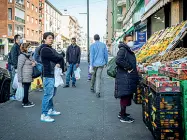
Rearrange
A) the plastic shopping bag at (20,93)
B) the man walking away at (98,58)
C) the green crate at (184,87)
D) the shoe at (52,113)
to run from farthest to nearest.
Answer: the man walking away at (98,58) → the plastic shopping bag at (20,93) → the shoe at (52,113) → the green crate at (184,87)

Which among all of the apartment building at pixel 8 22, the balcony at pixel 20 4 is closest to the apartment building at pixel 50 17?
the balcony at pixel 20 4

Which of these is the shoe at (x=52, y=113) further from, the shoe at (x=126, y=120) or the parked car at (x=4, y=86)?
the shoe at (x=126, y=120)

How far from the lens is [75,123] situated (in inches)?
187

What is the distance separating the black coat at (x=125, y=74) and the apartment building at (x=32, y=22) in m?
49.8

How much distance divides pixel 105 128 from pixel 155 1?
745 cm

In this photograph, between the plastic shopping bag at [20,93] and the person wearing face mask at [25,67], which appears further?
the plastic shopping bag at [20,93]

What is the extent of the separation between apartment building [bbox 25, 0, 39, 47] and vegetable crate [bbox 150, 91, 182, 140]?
168ft

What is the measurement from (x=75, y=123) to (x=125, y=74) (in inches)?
53.1

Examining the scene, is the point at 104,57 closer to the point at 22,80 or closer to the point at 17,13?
the point at 22,80

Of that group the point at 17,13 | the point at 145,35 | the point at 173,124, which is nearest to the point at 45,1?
the point at 17,13

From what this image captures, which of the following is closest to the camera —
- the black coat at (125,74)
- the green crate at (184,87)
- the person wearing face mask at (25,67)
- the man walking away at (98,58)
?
→ the green crate at (184,87)

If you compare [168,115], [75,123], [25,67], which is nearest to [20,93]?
[25,67]

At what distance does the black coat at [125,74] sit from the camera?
4645mm

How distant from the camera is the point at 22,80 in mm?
6156
